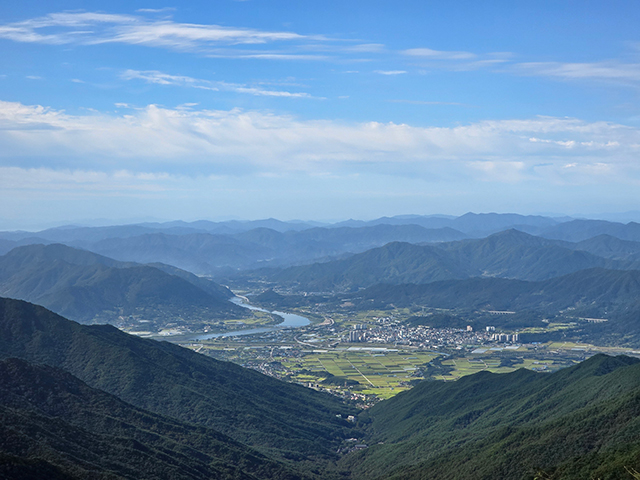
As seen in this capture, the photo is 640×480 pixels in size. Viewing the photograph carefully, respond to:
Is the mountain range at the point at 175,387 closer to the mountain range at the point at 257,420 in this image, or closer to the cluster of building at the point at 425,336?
the mountain range at the point at 257,420

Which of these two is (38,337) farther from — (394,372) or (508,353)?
(508,353)

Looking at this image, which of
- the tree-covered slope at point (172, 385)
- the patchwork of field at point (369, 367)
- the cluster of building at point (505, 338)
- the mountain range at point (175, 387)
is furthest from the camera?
the cluster of building at point (505, 338)

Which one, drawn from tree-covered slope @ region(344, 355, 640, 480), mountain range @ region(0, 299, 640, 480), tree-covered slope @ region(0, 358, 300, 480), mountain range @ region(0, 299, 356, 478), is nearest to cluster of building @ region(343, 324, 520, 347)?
mountain range @ region(0, 299, 640, 480)

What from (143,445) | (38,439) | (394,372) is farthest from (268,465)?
(394,372)

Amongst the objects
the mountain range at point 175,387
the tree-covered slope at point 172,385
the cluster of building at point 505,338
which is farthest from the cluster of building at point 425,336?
the tree-covered slope at point 172,385

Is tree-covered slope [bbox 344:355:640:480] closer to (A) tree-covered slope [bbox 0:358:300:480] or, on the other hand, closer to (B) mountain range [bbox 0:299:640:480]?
(B) mountain range [bbox 0:299:640:480]

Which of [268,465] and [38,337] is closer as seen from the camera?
[268,465]
